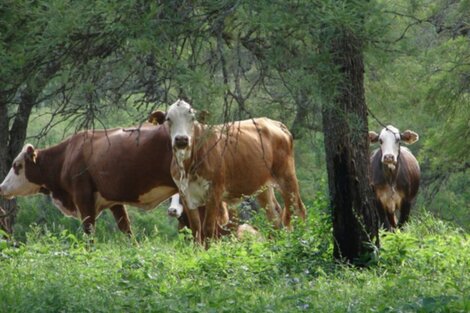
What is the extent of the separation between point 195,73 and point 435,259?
358 cm

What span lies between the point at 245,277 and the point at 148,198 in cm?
689

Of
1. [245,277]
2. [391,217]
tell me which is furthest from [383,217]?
[245,277]

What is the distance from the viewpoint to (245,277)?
412 inches

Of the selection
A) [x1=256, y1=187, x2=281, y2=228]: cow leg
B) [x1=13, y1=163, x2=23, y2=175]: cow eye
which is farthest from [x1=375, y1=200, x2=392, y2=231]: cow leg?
[x1=13, y1=163, x2=23, y2=175]: cow eye

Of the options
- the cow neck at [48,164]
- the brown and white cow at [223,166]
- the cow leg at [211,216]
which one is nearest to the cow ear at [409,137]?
the brown and white cow at [223,166]

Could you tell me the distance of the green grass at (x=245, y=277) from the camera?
858 centimetres

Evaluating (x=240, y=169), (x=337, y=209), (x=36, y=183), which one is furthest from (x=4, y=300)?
(x=36, y=183)

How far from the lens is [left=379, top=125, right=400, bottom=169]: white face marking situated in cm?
1730

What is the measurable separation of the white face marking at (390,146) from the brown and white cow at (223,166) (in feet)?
5.45

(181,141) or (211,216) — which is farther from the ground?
(181,141)

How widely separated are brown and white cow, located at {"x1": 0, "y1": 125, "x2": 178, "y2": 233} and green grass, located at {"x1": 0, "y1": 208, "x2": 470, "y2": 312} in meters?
3.85

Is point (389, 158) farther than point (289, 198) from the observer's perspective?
Yes

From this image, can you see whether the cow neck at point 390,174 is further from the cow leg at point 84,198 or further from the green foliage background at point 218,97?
the green foliage background at point 218,97

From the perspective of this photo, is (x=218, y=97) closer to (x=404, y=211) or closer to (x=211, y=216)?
(x=211, y=216)
